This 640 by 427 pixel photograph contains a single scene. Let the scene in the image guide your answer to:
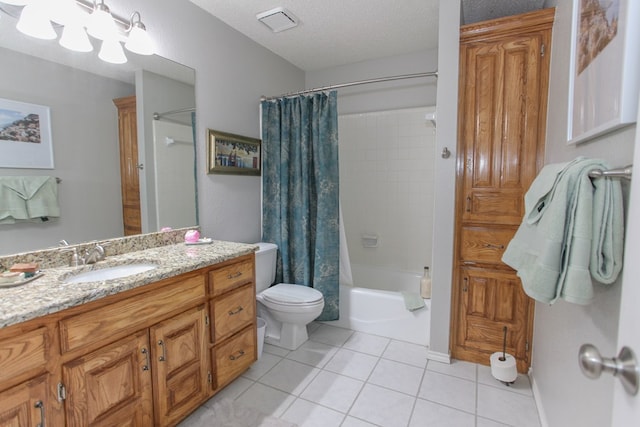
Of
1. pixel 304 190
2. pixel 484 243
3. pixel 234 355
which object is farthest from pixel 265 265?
pixel 484 243

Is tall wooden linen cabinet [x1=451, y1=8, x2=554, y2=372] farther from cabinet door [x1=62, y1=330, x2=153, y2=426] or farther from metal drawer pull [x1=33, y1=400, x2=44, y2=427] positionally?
metal drawer pull [x1=33, y1=400, x2=44, y2=427]

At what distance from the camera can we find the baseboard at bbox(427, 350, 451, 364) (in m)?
2.13

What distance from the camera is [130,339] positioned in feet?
4.23

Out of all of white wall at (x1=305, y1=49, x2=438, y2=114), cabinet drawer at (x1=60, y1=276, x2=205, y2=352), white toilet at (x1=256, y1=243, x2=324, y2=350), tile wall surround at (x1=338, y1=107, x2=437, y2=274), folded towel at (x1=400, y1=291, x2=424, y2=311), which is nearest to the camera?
cabinet drawer at (x1=60, y1=276, x2=205, y2=352)

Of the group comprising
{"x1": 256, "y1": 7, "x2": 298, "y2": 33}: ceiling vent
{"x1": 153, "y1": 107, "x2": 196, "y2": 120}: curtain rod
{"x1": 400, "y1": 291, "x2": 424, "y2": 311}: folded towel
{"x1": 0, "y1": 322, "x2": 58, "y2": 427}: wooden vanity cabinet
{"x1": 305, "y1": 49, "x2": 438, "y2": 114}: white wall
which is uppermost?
{"x1": 256, "y1": 7, "x2": 298, "y2": 33}: ceiling vent

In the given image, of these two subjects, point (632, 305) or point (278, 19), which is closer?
point (632, 305)

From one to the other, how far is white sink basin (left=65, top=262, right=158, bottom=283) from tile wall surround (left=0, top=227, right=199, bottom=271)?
148 millimetres

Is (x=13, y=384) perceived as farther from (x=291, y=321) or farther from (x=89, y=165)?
(x=291, y=321)

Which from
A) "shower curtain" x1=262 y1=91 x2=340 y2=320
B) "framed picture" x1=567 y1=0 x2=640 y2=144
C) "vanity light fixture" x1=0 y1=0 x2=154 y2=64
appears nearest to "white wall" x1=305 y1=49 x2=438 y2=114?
"shower curtain" x1=262 y1=91 x2=340 y2=320

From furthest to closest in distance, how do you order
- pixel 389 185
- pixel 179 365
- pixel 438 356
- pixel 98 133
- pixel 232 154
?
pixel 389 185 → pixel 232 154 → pixel 438 356 → pixel 98 133 → pixel 179 365

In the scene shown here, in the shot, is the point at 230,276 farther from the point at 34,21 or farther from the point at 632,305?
the point at 632,305

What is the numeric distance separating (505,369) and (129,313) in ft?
6.62

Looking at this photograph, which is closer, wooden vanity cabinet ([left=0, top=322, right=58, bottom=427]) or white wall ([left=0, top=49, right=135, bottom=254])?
wooden vanity cabinet ([left=0, top=322, right=58, bottom=427])

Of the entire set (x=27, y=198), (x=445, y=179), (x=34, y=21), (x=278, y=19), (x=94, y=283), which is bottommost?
(x=94, y=283)
